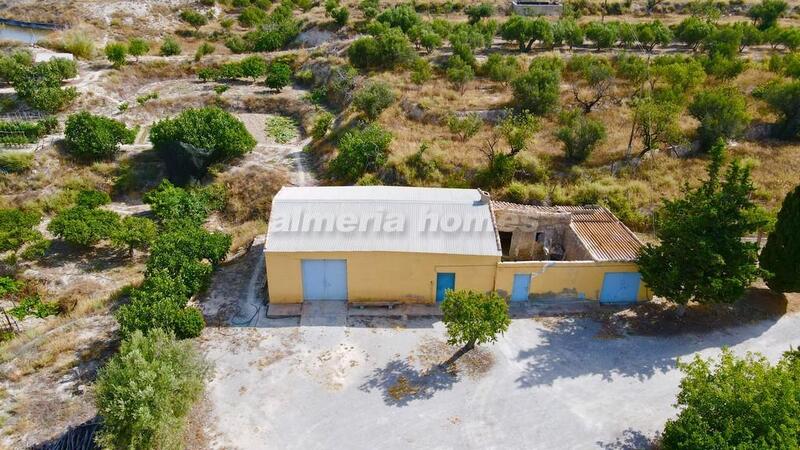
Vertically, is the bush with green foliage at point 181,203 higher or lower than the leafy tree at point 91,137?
lower

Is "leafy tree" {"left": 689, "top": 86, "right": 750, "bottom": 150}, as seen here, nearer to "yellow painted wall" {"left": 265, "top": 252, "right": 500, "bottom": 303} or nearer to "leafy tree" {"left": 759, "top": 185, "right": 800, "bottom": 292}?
"leafy tree" {"left": 759, "top": 185, "right": 800, "bottom": 292}

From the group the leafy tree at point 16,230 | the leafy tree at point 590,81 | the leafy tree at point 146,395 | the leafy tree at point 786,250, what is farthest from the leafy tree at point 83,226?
the leafy tree at point 590,81

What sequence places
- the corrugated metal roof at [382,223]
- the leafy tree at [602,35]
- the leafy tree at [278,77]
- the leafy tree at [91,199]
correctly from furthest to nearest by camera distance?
1. the leafy tree at [602,35]
2. the leafy tree at [278,77]
3. the leafy tree at [91,199]
4. the corrugated metal roof at [382,223]

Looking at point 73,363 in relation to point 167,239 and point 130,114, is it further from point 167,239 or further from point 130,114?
point 130,114

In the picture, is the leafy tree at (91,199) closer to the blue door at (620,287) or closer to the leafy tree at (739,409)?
the blue door at (620,287)

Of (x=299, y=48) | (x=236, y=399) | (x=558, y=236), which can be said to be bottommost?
(x=236, y=399)

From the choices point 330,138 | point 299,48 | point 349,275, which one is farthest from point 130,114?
point 349,275

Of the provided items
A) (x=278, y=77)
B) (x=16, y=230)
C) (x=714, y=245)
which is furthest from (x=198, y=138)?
(x=714, y=245)
